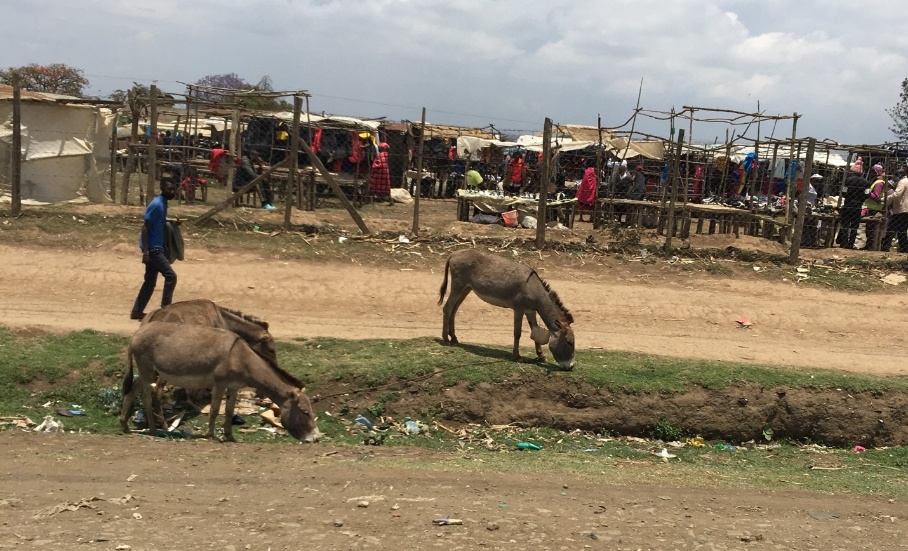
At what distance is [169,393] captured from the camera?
9.95 metres

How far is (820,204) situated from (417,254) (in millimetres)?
14448

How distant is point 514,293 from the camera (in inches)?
444

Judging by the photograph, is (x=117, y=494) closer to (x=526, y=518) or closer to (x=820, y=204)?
(x=526, y=518)

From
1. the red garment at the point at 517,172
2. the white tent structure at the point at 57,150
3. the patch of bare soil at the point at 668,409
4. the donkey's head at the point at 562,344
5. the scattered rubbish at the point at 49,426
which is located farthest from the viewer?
the red garment at the point at 517,172

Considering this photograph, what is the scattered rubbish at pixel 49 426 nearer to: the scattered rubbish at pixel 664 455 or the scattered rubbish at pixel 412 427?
the scattered rubbish at pixel 412 427

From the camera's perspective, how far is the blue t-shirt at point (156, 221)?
438 inches

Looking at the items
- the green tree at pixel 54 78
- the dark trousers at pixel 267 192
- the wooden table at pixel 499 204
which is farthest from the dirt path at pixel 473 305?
the green tree at pixel 54 78

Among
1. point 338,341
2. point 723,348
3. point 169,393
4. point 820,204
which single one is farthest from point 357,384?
point 820,204

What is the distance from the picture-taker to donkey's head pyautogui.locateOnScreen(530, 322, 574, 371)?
10.7 meters

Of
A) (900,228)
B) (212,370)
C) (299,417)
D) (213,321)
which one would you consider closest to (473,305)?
(213,321)

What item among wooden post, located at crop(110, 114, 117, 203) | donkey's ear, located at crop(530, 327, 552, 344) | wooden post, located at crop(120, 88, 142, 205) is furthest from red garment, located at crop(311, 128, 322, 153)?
donkey's ear, located at crop(530, 327, 552, 344)

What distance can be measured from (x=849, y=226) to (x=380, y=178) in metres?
14.3

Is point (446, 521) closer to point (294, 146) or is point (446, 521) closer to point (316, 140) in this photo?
point (294, 146)

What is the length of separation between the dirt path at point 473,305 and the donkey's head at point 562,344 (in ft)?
5.37
